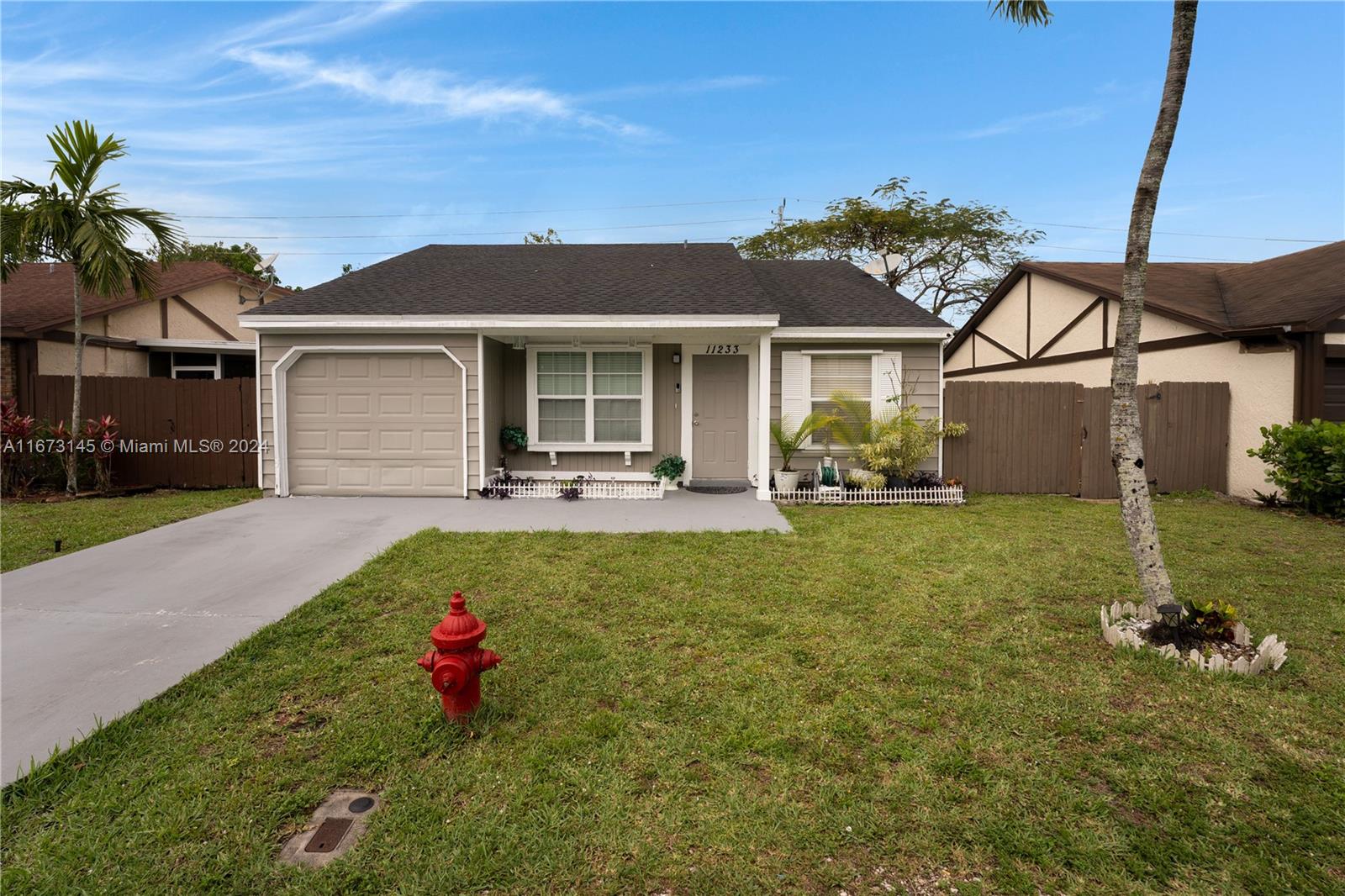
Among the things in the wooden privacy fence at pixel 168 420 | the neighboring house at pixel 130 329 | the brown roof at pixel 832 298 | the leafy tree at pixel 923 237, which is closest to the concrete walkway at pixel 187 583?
the wooden privacy fence at pixel 168 420

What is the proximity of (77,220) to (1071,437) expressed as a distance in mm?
15567

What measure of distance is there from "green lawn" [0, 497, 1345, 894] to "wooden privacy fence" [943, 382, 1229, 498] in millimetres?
5062

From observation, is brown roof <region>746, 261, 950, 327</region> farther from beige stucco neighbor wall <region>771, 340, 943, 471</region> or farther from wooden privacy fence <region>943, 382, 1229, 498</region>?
wooden privacy fence <region>943, 382, 1229, 498</region>

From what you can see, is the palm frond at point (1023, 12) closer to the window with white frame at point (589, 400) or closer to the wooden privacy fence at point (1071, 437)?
the wooden privacy fence at point (1071, 437)

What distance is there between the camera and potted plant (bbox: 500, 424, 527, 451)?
30.9ft

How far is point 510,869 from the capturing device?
77.6 inches

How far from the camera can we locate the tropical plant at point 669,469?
9.23 meters

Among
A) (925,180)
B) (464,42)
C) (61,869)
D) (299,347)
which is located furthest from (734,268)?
(925,180)

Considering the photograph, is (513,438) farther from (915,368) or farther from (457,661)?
(457,661)

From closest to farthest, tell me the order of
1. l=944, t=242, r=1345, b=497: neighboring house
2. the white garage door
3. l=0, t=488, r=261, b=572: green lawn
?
l=0, t=488, r=261, b=572: green lawn
l=944, t=242, r=1345, b=497: neighboring house
the white garage door

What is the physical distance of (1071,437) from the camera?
9516 mm

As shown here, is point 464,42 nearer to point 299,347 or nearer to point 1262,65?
point 299,347

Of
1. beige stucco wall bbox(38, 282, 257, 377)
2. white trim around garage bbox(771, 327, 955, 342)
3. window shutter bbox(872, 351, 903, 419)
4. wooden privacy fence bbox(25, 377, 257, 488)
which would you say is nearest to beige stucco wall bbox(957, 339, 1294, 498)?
white trim around garage bbox(771, 327, 955, 342)

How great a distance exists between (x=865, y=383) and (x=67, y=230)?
40.2 ft
